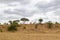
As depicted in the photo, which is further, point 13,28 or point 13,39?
point 13,28

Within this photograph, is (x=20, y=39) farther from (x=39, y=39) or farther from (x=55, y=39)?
(x=55, y=39)

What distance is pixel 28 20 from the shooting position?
62438 millimetres

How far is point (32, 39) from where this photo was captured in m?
19.8

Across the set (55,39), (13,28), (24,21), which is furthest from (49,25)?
(55,39)

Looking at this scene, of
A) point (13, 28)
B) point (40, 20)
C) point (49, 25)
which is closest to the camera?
point (13, 28)

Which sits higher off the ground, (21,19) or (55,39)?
(21,19)

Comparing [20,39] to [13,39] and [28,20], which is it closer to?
[13,39]

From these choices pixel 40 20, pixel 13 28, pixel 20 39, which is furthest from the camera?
pixel 40 20

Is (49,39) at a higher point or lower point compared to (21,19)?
lower

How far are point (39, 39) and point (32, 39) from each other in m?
0.82

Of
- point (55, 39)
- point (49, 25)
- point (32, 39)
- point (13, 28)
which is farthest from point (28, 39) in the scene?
point (49, 25)

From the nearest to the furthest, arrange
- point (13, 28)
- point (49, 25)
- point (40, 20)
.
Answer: point (13, 28)
point (49, 25)
point (40, 20)

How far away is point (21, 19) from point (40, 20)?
684 cm

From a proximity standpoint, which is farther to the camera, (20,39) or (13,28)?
(13,28)
